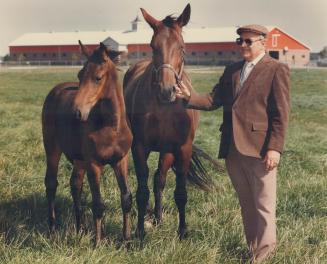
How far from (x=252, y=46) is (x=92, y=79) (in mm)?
1523

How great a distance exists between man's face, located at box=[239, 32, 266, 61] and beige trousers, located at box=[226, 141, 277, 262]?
904 millimetres

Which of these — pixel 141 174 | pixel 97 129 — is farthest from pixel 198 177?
pixel 97 129

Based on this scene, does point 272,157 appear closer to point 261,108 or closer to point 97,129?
point 261,108

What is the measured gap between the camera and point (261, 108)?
4.14 meters

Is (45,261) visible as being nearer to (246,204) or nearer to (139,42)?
(246,204)

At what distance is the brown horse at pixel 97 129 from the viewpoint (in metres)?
4.23

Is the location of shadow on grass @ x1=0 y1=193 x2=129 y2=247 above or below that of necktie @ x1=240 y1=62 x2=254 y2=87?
below

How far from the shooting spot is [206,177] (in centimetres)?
655

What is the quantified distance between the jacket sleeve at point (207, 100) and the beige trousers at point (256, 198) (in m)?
0.52

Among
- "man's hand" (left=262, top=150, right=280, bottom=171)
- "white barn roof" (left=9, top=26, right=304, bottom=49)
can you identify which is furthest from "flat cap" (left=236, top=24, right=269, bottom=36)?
"white barn roof" (left=9, top=26, right=304, bottom=49)

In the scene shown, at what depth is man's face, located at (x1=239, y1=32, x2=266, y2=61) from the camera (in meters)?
4.11

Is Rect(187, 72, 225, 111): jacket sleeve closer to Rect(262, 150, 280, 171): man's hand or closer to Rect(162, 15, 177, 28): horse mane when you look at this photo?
Rect(162, 15, 177, 28): horse mane

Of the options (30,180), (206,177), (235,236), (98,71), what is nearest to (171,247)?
(235,236)

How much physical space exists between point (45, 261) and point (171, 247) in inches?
46.3
